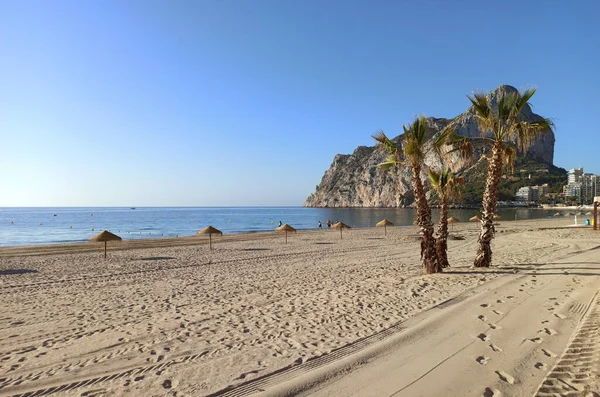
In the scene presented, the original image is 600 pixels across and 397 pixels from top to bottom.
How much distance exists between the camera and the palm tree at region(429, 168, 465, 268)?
37.6 ft

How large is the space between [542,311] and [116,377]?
734 centimetres

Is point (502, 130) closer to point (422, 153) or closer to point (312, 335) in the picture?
point (422, 153)

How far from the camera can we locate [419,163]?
10758mm

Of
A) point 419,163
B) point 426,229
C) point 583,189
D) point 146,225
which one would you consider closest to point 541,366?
point 426,229

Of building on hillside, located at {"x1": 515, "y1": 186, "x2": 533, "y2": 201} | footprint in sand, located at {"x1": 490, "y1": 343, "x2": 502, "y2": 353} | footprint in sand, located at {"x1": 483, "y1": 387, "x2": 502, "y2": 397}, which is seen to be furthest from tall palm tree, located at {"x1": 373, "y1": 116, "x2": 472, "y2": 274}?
building on hillside, located at {"x1": 515, "y1": 186, "x2": 533, "y2": 201}

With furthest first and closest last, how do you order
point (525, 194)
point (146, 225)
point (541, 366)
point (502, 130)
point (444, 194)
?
point (525, 194) < point (146, 225) < point (444, 194) < point (502, 130) < point (541, 366)

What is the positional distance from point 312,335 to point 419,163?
704 centimetres

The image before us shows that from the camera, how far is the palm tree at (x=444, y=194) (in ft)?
37.6

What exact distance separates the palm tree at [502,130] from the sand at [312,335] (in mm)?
2447

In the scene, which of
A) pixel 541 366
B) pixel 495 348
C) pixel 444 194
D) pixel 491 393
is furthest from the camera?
pixel 444 194

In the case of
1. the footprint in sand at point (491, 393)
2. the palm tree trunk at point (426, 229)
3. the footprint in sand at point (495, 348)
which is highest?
the palm tree trunk at point (426, 229)

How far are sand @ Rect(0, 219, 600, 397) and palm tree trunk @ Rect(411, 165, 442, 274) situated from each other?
0.70 metres

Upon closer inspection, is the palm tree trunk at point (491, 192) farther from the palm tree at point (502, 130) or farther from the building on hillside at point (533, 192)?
the building on hillside at point (533, 192)

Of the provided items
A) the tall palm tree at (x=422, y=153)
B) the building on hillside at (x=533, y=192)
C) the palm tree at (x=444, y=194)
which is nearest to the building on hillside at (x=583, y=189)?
the building on hillside at (x=533, y=192)
